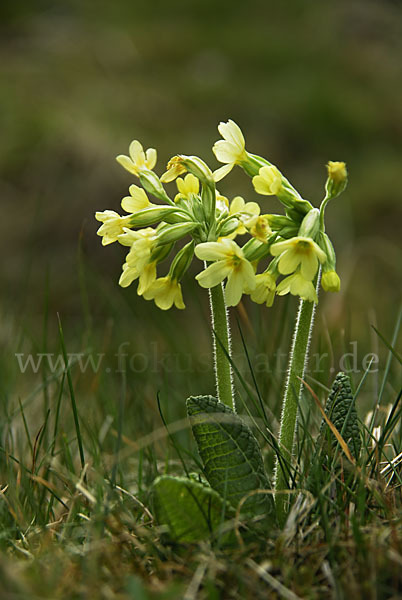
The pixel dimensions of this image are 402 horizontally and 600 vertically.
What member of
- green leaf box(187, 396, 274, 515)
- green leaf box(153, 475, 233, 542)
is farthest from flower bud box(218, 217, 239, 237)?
green leaf box(153, 475, 233, 542)

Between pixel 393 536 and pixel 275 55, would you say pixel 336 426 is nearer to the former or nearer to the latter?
pixel 393 536

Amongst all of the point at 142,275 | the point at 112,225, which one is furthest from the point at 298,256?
the point at 112,225

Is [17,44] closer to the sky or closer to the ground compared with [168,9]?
closer to the ground

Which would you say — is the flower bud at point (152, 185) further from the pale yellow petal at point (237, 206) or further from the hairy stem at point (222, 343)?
the hairy stem at point (222, 343)

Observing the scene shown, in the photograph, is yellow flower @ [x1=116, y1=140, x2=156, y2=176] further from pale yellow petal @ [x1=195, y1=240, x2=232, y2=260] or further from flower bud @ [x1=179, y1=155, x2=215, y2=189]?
pale yellow petal @ [x1=195, y1=240, x2=232, y2=260]

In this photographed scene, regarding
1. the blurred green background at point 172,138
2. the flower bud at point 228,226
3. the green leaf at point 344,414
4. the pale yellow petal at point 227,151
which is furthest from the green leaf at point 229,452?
the blurred green background at point 172,138

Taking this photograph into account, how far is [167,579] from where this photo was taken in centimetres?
147

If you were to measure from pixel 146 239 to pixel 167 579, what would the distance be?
0.84 metres

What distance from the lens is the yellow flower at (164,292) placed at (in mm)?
1813

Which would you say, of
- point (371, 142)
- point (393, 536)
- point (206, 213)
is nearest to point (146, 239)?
point (206, 213)

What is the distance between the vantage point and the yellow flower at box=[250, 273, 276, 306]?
1747mm

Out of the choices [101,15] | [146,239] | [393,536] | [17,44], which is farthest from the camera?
[101,15]

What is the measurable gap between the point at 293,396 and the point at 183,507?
427 mm

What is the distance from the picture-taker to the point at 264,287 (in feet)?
5.77
